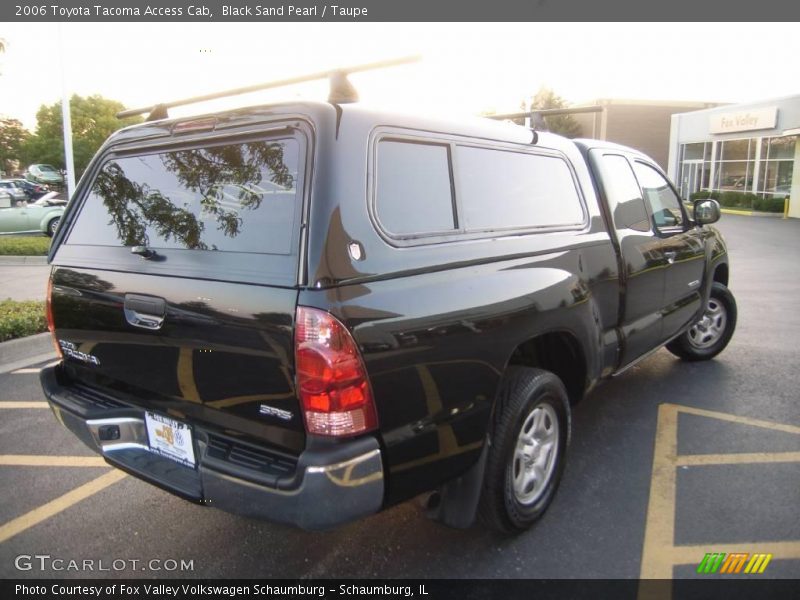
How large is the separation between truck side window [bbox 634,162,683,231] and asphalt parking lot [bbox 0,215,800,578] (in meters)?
1.37

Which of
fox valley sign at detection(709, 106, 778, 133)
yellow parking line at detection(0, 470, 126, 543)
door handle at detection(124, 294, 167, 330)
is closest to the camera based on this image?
door handle at detection(124, 294, 167, 330)

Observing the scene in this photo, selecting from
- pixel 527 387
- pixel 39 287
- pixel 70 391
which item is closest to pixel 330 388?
pixel 527 387

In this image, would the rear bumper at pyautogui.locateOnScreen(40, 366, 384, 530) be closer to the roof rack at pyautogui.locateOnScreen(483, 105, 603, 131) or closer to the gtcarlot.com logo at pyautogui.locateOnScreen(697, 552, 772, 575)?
the gtcarlot.com logo at pyautogui.locateOnScreen(697, 552, 772, 575)

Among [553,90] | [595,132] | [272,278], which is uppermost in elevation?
[553,90]

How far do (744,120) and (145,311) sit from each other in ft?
105

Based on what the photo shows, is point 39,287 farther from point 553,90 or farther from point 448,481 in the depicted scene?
point 553,90

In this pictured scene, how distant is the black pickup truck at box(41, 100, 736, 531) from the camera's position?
2.07m

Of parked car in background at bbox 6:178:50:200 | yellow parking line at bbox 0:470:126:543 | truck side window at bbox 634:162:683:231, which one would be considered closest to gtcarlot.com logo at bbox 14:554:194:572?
yellow parking line at bbox 0:470:126:543

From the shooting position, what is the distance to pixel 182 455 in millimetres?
2428

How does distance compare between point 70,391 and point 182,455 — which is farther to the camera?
point 70,391

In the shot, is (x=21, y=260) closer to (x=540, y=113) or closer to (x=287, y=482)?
(x=540, y=113)

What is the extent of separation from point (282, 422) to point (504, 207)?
4.92ft

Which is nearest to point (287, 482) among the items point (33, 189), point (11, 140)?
point (33, 189)

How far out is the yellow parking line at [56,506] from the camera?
118 inches
